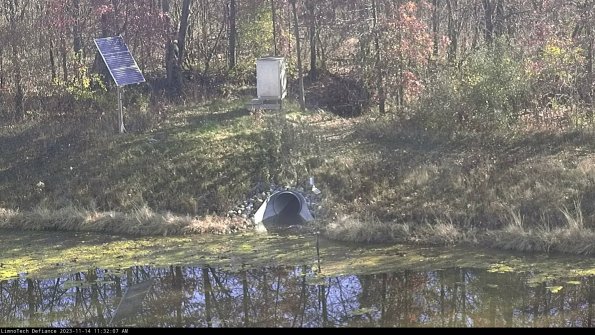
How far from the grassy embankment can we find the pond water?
968 mm

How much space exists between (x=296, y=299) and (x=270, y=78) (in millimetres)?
11198

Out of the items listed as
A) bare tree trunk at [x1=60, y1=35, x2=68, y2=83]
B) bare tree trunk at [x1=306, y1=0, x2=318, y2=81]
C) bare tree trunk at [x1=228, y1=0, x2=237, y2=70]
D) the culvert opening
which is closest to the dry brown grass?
the culvert opening

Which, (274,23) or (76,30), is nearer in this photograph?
(76,30)

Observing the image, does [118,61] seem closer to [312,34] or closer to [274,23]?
[274,23]

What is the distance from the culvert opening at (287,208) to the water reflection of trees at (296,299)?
413 centimetres

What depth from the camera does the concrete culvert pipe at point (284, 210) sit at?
18922 millimetres

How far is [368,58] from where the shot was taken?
23.3 metres

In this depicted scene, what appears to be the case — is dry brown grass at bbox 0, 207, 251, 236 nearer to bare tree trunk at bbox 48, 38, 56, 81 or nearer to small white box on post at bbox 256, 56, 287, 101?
small white box on post at bbox 256, 56, 287, 101

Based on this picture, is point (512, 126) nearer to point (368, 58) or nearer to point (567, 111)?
point (567, 111)

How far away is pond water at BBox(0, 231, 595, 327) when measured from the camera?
1210 centimetres

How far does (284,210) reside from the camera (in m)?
20.2

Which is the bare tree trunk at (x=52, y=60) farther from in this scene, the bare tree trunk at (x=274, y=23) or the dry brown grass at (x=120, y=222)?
the bare tree trunk at (x=274, y=23)

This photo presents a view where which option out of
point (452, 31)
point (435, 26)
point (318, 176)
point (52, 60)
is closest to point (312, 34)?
point (435, 26)

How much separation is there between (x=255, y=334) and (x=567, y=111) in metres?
13.5
